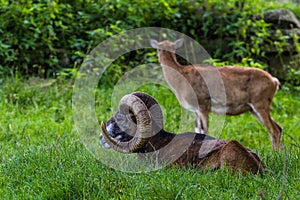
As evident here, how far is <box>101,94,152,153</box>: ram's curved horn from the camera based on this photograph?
592 cm

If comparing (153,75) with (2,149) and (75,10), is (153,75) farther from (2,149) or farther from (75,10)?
(2,149)

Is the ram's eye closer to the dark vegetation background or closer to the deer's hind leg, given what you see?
the deer's hind leg

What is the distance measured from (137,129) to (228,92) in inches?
148

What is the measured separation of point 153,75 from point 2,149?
19.2 ft

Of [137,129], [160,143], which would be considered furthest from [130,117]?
[160,143]

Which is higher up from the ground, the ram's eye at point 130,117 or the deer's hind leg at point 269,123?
the ram's eye at point 130,117

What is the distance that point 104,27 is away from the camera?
13.3 m

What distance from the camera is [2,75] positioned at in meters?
11.5

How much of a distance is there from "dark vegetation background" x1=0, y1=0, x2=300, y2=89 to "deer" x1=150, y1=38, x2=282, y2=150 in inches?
96.6

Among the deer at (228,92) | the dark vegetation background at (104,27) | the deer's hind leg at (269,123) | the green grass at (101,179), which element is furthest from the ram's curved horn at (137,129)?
the dark vegetation background at (104,27)

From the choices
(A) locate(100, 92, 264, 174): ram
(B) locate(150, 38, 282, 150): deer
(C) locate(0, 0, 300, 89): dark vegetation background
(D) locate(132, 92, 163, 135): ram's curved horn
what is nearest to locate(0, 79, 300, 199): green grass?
(A) locate(100, 92, 264, 174): ram

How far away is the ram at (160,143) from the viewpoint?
5582 mm

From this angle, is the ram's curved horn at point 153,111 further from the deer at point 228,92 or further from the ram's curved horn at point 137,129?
the deer at point 228,92

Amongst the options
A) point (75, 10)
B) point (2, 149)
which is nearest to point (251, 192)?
point (2, 149)
